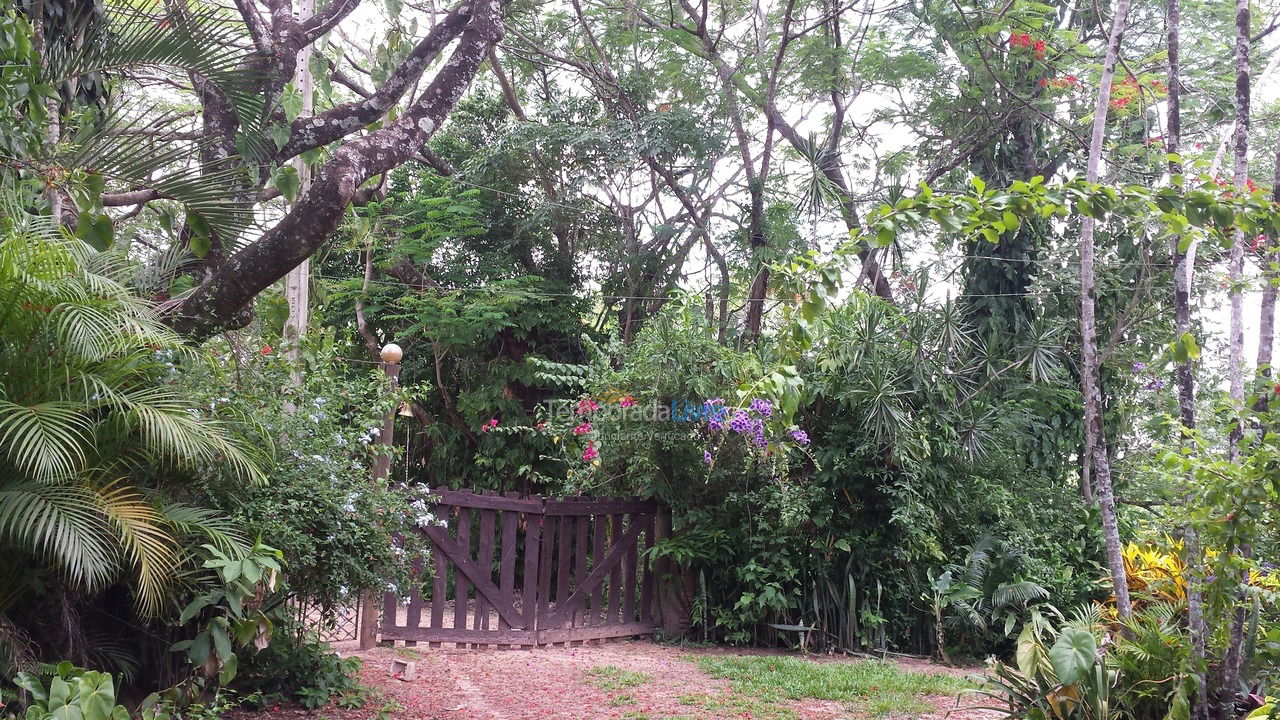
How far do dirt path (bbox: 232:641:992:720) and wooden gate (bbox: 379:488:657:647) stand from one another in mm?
202

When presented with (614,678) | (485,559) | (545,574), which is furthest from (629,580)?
(614,678)

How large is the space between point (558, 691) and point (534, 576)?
5.13 feet

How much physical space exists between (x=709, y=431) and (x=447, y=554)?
7.42 ft

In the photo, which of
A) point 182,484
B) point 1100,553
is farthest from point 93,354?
point 1100,553

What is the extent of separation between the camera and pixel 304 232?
3977 mm

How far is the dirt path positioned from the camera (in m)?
4.98

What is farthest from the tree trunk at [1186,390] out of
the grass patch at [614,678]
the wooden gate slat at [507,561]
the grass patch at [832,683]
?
the wooden gate slat at [507,561]

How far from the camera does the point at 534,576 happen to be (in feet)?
23.3

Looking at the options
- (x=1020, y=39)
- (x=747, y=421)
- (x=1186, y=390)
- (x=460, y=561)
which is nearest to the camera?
(x=1186, y=390)

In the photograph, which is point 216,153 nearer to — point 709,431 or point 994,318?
point 709,431

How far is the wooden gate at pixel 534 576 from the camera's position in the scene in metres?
6.61

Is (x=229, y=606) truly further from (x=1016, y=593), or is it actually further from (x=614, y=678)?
(x=1016, y=593)

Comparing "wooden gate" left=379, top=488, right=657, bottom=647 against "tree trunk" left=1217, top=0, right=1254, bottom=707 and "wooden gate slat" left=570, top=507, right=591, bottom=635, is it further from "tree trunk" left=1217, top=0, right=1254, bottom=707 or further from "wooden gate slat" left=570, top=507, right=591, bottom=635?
"tree trunk" left=1217, top=0, right=1254, bottom=707

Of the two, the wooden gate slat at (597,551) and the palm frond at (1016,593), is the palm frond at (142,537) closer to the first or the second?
the wooden gate slat at (597,551)
